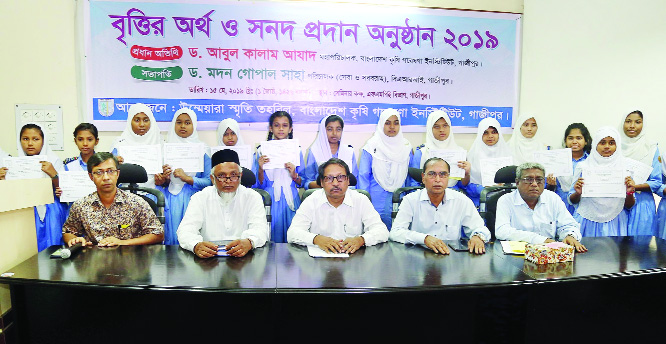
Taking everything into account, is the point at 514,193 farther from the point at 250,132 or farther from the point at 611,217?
the point at 250,132

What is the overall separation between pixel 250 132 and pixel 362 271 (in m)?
3.09

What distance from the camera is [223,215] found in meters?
3.05

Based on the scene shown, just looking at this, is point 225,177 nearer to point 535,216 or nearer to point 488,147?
point 535,216

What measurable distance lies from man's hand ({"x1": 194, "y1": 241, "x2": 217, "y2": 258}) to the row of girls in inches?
68.8

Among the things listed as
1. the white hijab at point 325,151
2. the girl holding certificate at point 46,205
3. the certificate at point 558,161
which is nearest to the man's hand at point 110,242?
the girl holding certificate at point 46,205

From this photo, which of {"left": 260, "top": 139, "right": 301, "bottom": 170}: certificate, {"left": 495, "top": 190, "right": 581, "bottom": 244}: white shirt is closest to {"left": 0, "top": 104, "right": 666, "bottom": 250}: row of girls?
{"left": 260, "top": 139, "right": 301, "bottom": 170}: certificate

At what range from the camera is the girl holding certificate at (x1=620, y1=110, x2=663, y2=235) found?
13.3ft

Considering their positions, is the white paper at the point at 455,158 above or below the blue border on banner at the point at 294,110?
below

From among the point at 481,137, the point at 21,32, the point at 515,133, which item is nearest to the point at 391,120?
the point at 481,137

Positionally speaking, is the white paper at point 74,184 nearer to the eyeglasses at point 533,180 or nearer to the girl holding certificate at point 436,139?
the girl holding certificate at point 436,139

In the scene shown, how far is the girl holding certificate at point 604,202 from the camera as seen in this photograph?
12.9 feet

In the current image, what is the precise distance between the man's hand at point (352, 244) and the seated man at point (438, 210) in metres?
0.41

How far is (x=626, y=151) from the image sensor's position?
14.8 feet

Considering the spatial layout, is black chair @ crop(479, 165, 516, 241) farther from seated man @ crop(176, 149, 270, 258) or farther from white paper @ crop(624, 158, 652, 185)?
seated man @ crop(176, 149, 270, 258)
